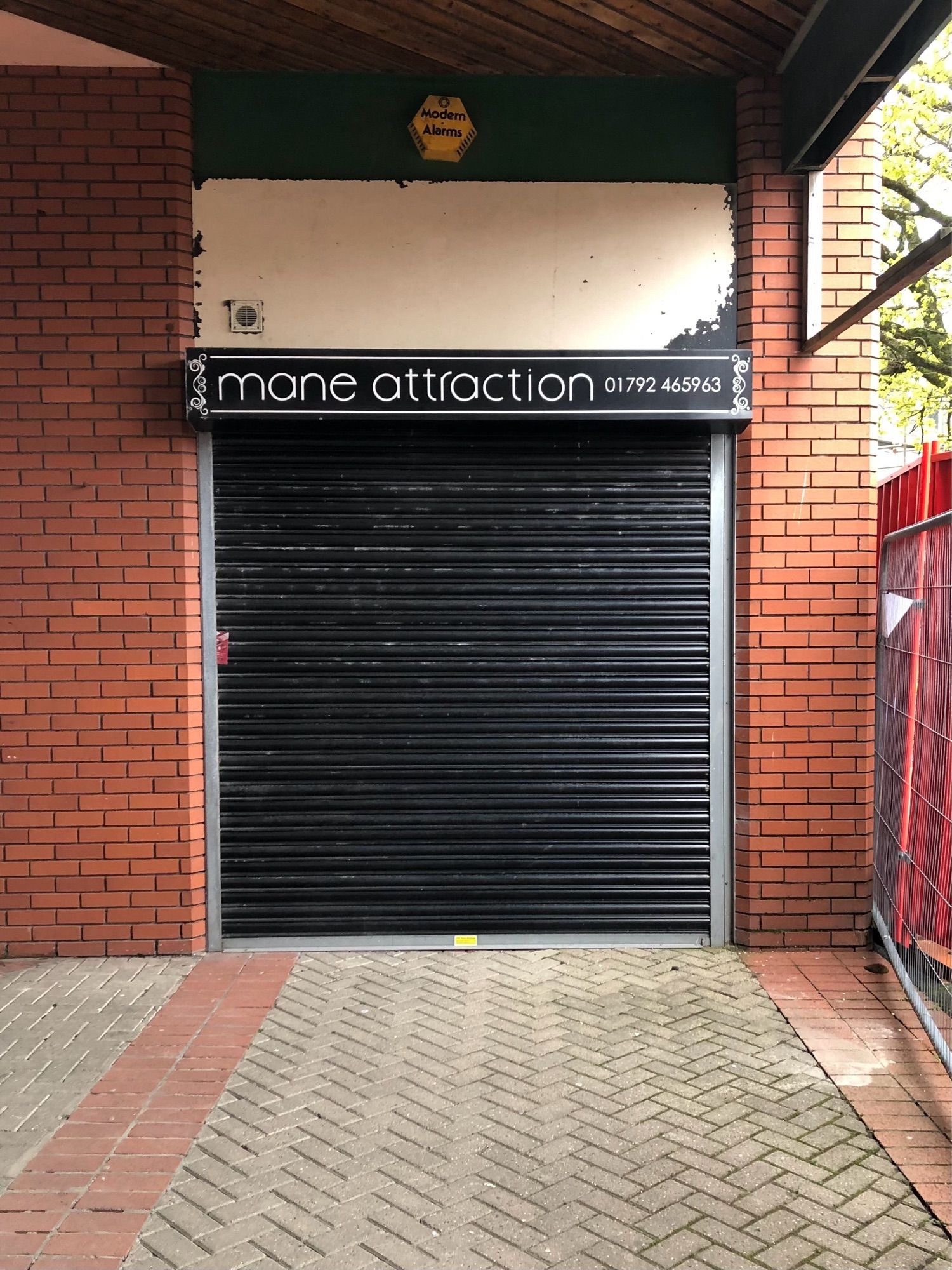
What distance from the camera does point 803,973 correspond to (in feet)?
16.4

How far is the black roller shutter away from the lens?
17.8 feet

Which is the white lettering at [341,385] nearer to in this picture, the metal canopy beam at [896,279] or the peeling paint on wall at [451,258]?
the peeling paint on wall at [451,258]

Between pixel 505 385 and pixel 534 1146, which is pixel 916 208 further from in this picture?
pixel 534 1146

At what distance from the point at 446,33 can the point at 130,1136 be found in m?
4.90

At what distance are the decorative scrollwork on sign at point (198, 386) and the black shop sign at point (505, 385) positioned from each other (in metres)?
0.04

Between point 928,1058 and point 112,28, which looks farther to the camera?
point 112,28

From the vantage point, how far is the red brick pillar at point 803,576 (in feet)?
17.3

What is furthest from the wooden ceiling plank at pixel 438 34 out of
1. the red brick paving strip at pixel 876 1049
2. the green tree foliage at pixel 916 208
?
the green tree foliage at pixel 916 208

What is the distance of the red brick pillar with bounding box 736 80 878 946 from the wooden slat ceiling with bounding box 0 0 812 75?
470 millimetres

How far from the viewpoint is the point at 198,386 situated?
199 inches

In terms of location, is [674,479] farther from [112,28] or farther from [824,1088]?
[112,28]

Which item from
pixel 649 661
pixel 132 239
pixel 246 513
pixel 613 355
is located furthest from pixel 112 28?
pixel 649 661

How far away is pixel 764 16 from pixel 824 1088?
4625 mm

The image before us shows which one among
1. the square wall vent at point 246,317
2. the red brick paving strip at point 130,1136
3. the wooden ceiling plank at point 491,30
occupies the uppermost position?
the wooden ceiling plank at point 491,30
